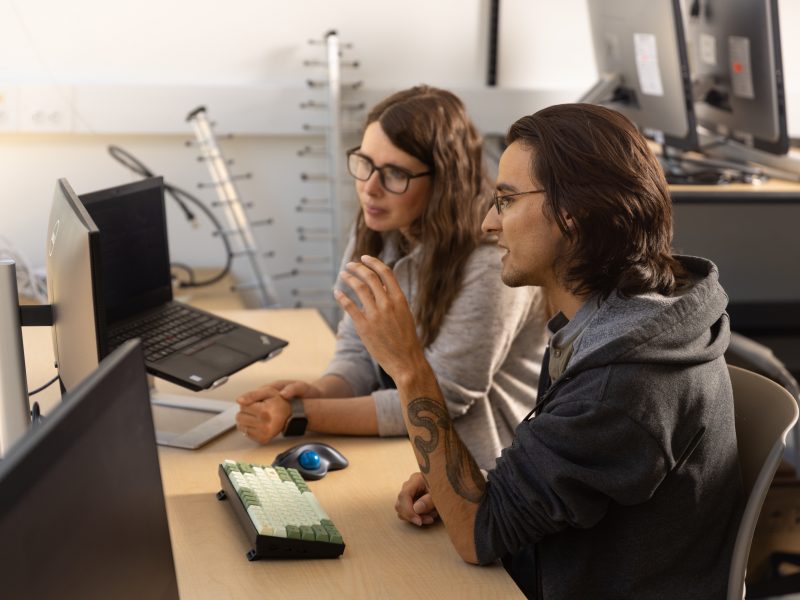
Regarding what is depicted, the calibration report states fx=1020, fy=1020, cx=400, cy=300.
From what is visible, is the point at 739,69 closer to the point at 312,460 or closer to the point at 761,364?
the point at 761,364

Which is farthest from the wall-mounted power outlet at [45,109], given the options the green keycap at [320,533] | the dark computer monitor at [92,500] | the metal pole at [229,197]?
the dark computer monitor at [92,500]

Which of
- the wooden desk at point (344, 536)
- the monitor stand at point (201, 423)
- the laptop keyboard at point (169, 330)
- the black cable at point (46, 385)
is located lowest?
the wooden desk at point (344, 536)

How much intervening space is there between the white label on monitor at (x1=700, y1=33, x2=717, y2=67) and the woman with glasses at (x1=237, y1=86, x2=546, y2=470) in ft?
4.81

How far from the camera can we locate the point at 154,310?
1810 mm

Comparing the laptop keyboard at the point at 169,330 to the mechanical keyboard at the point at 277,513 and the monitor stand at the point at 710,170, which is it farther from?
the monitor stand at the point at 710,170

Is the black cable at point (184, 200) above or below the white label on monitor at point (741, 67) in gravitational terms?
below

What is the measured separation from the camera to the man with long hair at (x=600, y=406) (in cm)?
116

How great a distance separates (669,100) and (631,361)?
2018mm

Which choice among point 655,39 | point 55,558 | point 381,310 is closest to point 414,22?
point 655,39

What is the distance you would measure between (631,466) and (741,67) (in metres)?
2.03

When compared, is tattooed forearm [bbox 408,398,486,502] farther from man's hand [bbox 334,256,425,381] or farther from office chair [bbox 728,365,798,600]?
office chair [bbox 728,365,798,600]

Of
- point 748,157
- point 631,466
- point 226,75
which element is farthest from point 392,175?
point 748,157

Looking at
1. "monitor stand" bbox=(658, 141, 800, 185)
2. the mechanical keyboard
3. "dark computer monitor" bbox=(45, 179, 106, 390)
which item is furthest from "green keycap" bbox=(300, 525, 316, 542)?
"monitor stand" bbox=(658, 141, 800, 185)

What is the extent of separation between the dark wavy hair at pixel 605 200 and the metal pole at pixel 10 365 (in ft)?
2.10
